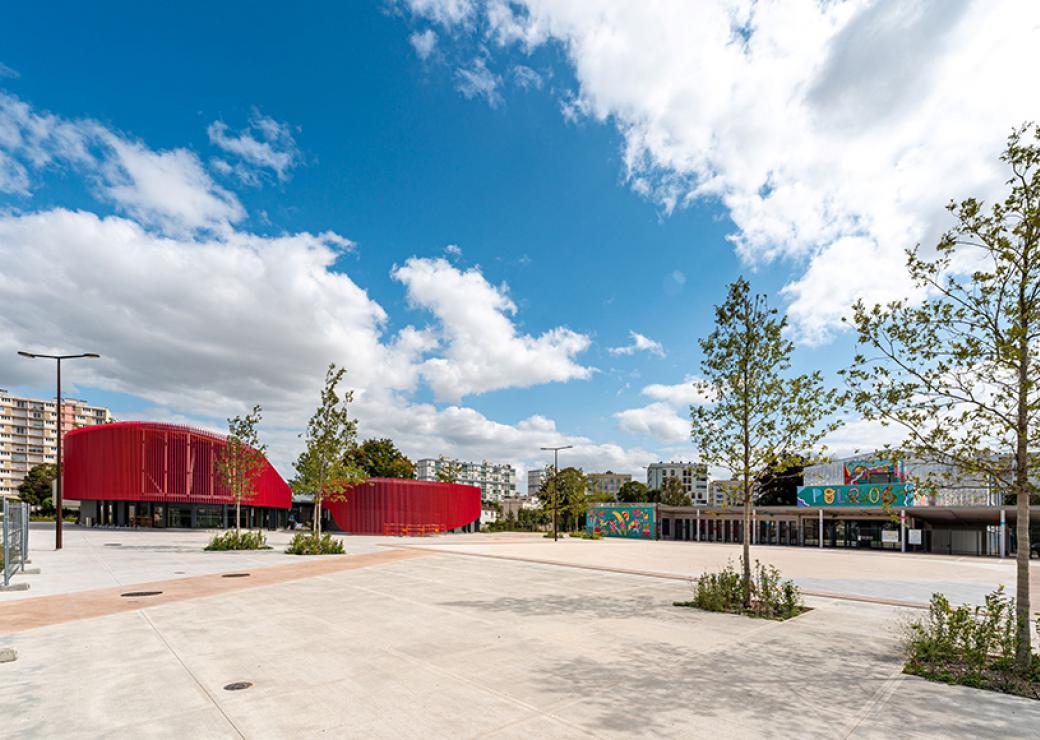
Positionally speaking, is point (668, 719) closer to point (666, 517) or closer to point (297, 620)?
point (297, 620)

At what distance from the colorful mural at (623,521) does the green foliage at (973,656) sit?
2121 inches

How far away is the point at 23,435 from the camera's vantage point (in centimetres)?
16688

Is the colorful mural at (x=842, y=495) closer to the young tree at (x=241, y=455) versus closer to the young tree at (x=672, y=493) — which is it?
the young tree at (x=241, y=455)

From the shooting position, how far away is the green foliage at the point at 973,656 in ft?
26.7

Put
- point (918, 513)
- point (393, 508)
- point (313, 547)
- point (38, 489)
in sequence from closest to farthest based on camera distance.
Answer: point (313, 547) < point (918, 513) < point (393, 508) < point (38, 489)

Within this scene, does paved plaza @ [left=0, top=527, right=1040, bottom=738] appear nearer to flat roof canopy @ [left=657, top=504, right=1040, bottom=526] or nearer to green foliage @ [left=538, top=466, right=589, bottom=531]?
flat roof canopy @ [left=657, top=504, right=1040, bottom=526]

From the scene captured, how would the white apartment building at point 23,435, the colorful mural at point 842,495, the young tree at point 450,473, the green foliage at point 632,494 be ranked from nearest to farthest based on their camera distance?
the colorful mural at point 842,495, the young tree at point 450,473, the green foliage at point 632,494, the white apartment building at point 23,435

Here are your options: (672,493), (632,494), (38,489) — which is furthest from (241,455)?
(632,494)

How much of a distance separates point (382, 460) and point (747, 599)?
7155 centimetres

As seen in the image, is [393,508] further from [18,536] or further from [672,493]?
[672,493]

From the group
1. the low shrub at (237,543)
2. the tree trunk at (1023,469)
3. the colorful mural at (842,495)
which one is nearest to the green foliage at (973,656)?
the tree trunk at (1023,469)

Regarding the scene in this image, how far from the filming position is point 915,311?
9.59 meters

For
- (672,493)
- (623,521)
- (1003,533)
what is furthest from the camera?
(672,493)

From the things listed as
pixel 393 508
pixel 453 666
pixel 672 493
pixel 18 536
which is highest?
pixel 453 666
